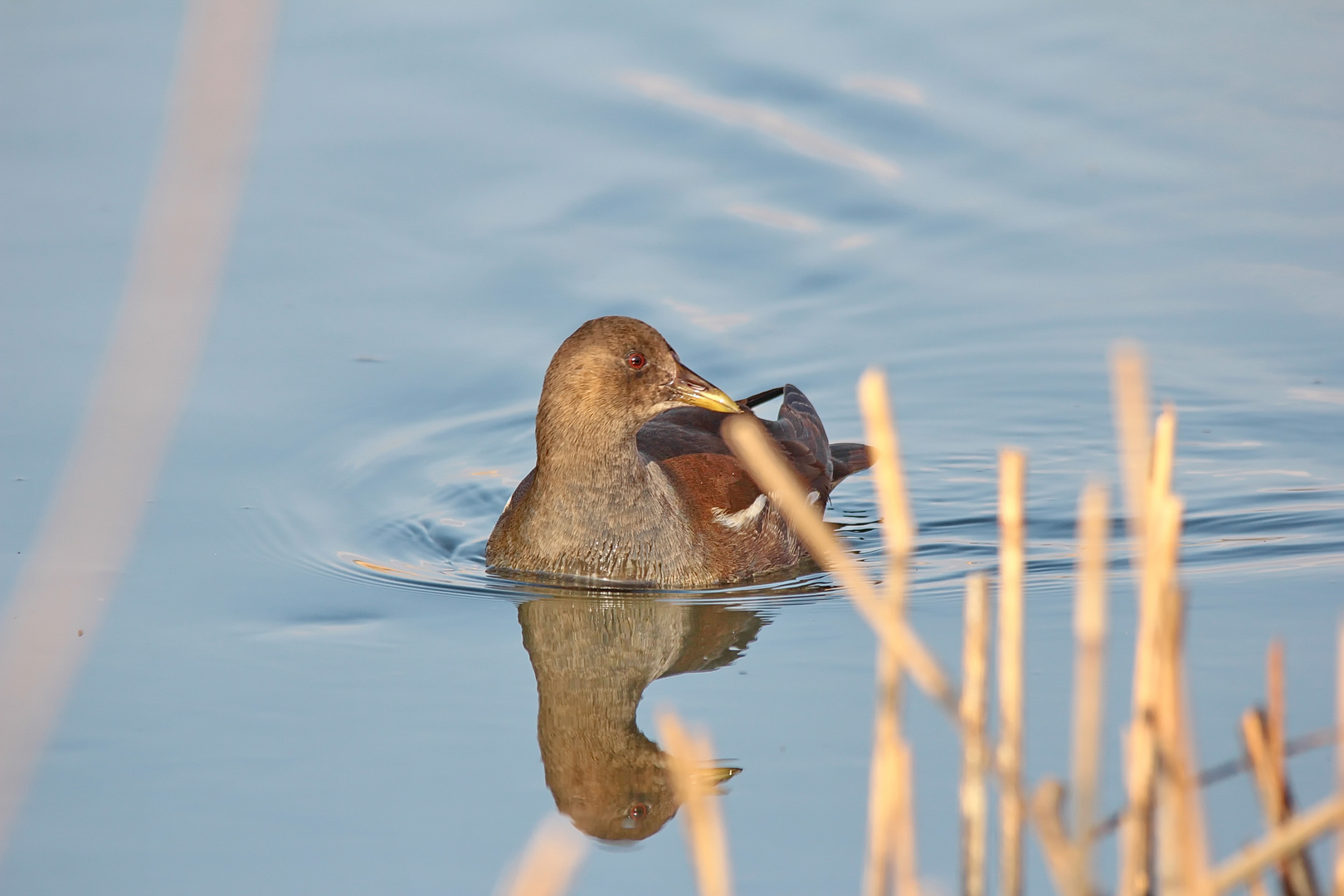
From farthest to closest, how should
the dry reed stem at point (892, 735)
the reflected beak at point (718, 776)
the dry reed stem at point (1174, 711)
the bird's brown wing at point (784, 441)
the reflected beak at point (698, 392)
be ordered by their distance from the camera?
the bird's brown wing at point (784, 441) < the reflected beak at point (698, 392) < the reflected beak at point (718, 776) < the dry reed stem at point (1174, 711) < the dry reed stem at point (892, 735)

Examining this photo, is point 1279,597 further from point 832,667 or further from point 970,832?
point 970,832

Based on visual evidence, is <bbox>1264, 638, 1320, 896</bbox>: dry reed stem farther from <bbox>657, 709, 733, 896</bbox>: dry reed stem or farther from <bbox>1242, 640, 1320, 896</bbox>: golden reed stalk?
<bbox>657, 709, 733, 896</bbox>: dry reed stem

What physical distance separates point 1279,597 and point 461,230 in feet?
17.6

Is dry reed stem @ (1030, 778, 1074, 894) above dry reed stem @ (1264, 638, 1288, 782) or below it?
below

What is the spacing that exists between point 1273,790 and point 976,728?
0.56 metres

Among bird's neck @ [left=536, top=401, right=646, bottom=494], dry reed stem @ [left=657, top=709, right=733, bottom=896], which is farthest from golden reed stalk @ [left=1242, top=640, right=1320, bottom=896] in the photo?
bird's neck @ [left=536, top=401, right=646, bottom=494]

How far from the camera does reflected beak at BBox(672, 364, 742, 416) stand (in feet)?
21.9

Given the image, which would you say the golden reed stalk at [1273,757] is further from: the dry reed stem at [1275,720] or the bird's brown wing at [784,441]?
the bird's brown wing at [784,441]

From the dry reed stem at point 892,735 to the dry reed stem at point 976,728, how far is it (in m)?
0.12

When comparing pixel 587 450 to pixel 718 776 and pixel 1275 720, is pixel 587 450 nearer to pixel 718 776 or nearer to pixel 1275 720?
pixel 718 776

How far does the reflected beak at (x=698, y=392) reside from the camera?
6.69m

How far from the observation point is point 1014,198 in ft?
33.9

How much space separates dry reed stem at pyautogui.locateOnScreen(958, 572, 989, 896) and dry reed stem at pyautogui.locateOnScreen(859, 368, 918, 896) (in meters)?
0.12

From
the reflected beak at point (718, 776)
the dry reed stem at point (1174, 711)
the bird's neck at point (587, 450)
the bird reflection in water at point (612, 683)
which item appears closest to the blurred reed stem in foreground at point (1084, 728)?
the dry reed stem at point (1174, 711)
